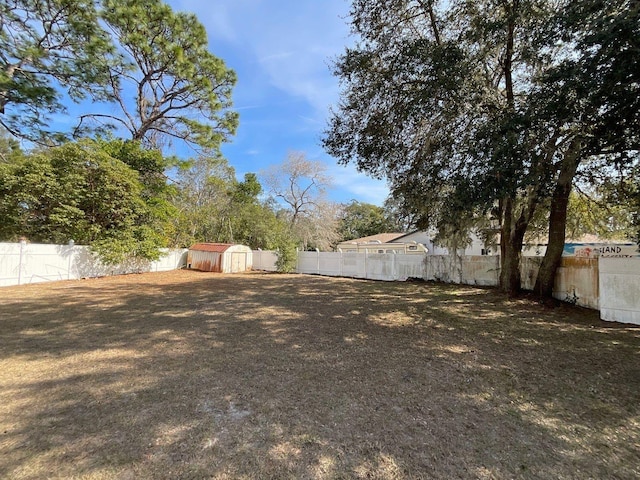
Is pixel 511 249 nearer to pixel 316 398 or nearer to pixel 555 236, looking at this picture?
pixel 555 236

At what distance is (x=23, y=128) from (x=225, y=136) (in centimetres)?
1010

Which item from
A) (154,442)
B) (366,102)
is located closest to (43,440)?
(154,442)

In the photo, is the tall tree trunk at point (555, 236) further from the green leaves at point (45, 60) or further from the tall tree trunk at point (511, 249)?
the green leaves at point (45, 60)

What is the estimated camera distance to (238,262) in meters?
18.4

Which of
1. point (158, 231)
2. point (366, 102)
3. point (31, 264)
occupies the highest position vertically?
point (366, 102)

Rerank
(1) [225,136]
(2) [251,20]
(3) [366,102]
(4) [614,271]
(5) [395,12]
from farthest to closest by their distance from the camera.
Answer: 1. (1) [225,136]
2. (2) [251,20]
3. (3) [366,102]
4. (5) [395,12]
5. (4) [614,271]

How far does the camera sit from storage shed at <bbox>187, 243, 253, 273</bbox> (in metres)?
17.4

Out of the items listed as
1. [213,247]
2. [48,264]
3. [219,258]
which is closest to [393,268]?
[219,258]

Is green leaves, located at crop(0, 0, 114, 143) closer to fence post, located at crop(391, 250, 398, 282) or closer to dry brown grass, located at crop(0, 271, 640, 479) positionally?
dry brown grass, located at crop(0, 271, 640, 479)

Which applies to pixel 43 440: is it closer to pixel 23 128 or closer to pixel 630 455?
pixel 630 455

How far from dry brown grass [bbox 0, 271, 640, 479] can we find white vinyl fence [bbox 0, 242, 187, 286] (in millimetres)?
5801

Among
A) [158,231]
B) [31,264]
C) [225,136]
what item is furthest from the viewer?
[225,136]

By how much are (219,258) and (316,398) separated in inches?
612

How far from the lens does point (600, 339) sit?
15.9 ft
